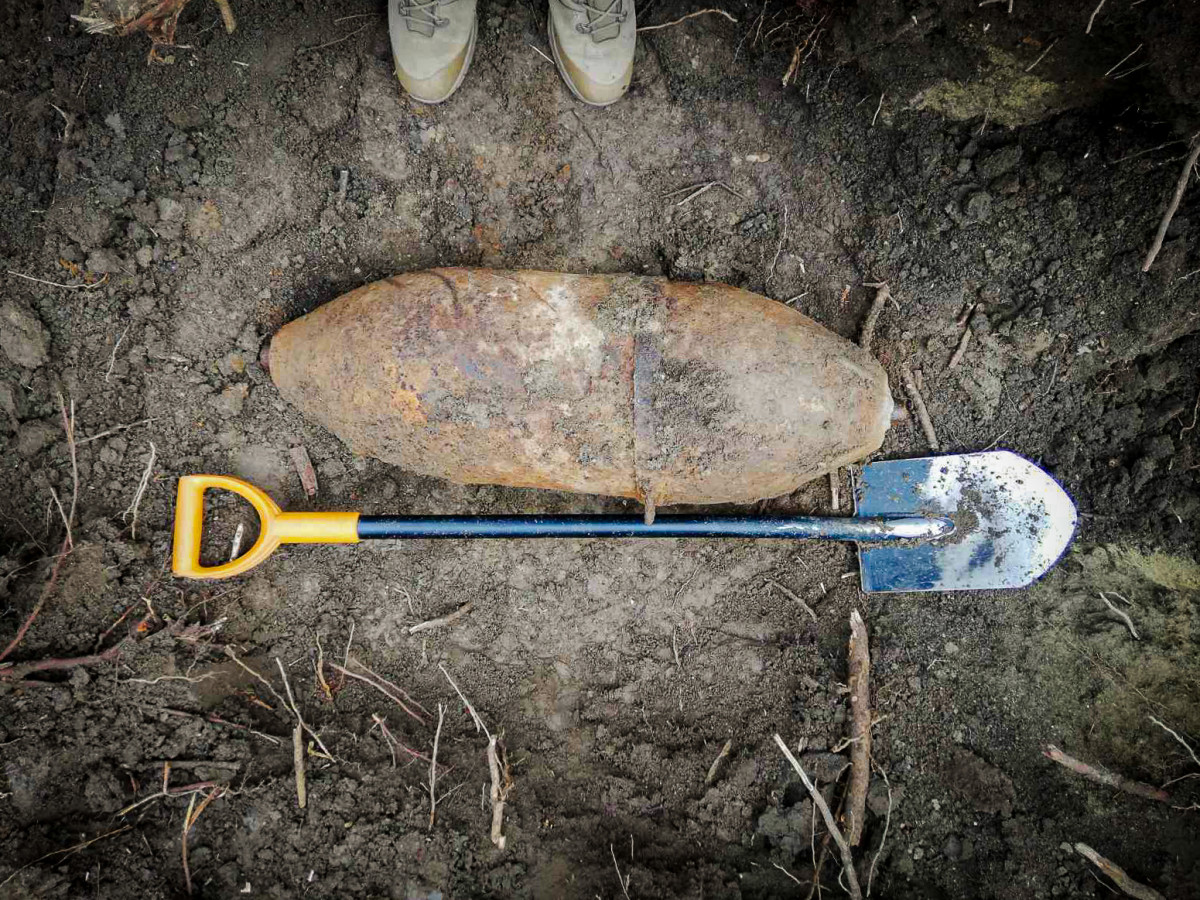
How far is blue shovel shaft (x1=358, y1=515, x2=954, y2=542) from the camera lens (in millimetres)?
2203

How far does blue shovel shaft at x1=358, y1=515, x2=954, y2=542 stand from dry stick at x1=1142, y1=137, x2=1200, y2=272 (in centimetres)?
119

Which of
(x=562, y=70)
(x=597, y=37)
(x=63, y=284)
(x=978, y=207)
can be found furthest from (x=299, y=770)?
(x=978, y=207)

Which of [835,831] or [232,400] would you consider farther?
[232,400]

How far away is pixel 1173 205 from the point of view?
2.04m

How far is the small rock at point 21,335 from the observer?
2.23m

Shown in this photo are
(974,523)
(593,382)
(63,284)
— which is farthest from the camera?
(974,523)

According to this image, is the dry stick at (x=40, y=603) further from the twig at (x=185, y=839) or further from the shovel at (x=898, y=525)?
the twig at (x=185, y=839)

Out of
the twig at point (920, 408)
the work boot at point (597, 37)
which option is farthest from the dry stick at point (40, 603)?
the twig at point (920, 408)

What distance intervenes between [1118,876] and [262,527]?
9.76 ft

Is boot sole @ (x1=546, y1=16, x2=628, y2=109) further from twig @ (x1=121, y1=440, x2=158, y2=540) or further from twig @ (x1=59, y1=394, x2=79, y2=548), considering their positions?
twig @ (x1=59, y1=394, x2=79, y2=548)

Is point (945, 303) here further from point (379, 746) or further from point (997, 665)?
point (379, 746)

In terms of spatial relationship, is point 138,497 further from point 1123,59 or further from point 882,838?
point 1123,59

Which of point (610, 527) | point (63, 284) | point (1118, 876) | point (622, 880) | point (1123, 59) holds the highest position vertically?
point (1123, 59)

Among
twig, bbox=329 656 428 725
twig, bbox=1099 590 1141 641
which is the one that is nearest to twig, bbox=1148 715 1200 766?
twig, bbox=1099 590 1141 641
